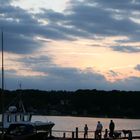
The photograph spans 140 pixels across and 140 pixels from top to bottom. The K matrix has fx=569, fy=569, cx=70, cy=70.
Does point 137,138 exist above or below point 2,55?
below

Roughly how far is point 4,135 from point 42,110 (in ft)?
259

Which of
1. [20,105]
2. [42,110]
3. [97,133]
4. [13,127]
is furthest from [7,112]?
[42,110]

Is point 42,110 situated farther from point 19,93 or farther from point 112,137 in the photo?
point 112,137

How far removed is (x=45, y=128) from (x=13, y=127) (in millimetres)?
17235

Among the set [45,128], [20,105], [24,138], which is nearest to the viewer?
[24,138]

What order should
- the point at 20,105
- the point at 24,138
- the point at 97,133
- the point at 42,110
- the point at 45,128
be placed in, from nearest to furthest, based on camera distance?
the point at 24,138 < the point at 97,133 < the point at 45,128 < the point at 20,105 < the point at 42,110

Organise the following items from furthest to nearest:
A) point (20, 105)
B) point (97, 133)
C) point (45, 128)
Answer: point (20, 105) < point (45, 128) < point (97, 133)

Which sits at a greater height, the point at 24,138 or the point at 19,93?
the point at 19,93

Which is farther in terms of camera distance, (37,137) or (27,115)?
(27,115)

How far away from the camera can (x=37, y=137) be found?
1626 inches

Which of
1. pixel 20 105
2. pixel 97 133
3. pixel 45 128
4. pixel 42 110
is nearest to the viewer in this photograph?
pixel 97 133

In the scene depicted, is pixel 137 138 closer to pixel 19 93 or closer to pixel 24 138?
pixel 24 138

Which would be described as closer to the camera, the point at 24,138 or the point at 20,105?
the point at 24,138

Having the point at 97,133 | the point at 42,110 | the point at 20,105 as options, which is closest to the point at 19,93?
the point at 20,105
